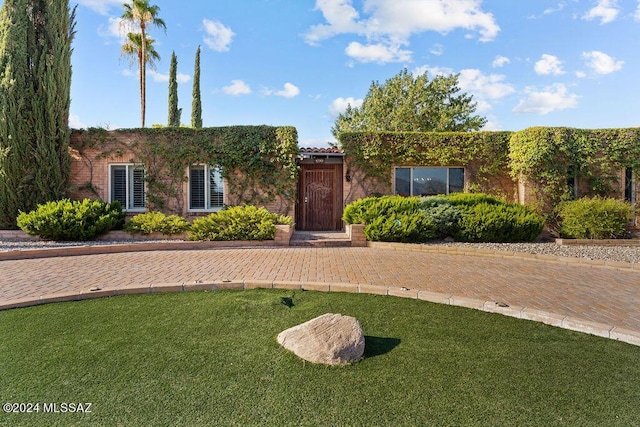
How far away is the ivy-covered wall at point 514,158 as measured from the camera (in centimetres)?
1252

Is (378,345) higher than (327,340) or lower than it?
lower

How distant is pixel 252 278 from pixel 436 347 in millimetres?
3240

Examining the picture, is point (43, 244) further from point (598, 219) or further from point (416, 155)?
point (598, 219)

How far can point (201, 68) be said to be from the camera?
1049 inches

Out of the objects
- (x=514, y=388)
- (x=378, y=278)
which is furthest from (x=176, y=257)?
(x=514, y=388)

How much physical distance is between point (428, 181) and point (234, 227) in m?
7.44

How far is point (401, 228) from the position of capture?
9984 millimetres

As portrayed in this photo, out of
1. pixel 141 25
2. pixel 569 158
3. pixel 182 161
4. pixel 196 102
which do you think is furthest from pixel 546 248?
pixel 196 102

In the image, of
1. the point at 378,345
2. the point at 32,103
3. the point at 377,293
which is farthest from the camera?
the point at 32,103

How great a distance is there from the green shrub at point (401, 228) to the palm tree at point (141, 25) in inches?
742

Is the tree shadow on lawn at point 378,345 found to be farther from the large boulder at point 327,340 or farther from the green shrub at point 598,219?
the green shrub at point 598,219

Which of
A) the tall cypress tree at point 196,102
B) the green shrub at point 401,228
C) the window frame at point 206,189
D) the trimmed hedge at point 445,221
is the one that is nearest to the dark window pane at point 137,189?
the window frame at point 206,189

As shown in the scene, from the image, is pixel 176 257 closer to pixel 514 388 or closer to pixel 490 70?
pixel 514 388

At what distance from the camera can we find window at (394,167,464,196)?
13.5 metres
